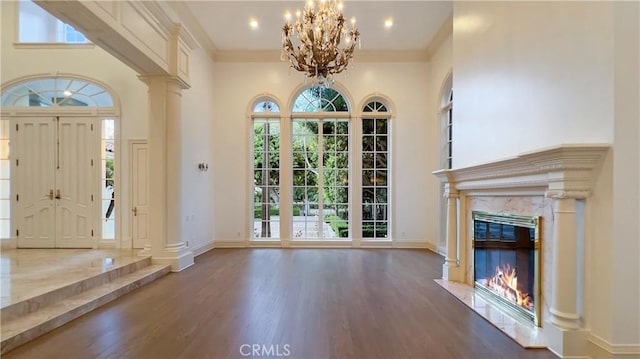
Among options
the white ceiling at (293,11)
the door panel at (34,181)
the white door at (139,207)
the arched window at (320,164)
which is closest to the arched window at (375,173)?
the arched window at (320,164)

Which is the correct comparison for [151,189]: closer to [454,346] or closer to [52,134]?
[52,134]

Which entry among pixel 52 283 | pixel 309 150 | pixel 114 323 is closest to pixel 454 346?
pixel 114 323

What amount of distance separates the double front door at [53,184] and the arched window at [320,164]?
13.7ft

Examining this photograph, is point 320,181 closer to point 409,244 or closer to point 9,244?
point 409,244

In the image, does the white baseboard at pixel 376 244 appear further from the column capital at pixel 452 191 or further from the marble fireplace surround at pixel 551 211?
the marble fireplace surround at pixel 551 211

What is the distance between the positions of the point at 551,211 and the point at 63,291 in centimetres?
507

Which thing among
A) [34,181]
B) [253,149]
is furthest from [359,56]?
[34,181]

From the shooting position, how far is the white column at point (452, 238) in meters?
4.40

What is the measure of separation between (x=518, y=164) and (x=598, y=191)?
69 centimetres

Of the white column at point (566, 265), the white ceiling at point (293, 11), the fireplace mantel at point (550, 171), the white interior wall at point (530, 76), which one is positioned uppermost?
the white ceiling at point (293, 11)

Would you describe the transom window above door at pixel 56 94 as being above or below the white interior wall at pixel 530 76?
above

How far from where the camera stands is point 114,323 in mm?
2994

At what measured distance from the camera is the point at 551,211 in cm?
275

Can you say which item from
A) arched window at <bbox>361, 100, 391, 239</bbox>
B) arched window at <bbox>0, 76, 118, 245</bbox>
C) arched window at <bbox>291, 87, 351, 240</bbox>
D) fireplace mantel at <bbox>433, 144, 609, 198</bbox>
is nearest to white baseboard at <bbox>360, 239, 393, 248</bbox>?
arched window at <bbox>361, 100, 391, 239</bbox>
